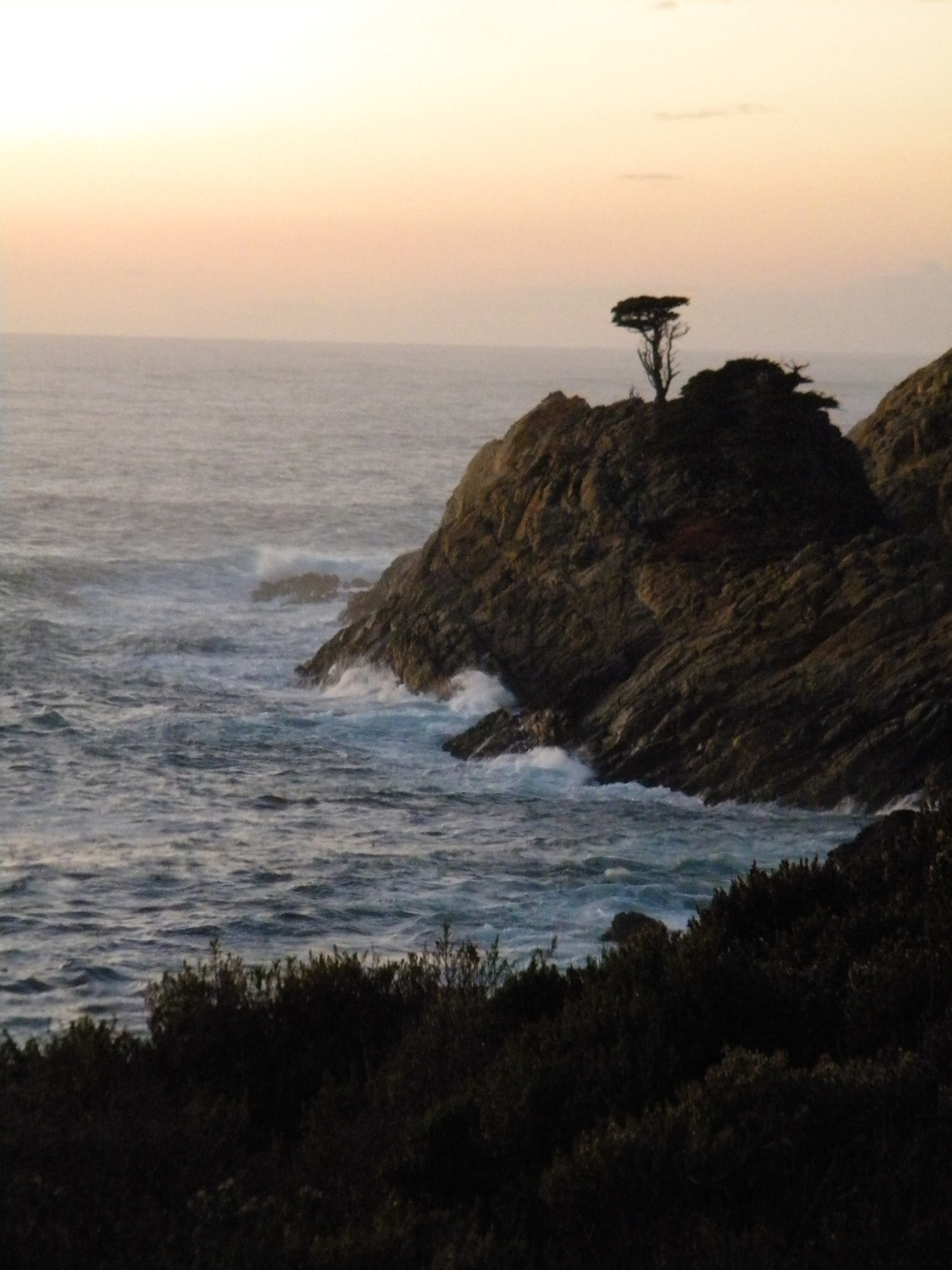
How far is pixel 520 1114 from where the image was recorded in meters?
9.10

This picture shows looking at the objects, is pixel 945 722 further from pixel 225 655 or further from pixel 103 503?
pixel 103 503

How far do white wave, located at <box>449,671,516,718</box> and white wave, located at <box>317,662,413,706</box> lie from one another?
4.79 ft

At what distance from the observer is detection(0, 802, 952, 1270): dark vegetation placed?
779cm

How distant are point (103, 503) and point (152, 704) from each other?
46.3 m

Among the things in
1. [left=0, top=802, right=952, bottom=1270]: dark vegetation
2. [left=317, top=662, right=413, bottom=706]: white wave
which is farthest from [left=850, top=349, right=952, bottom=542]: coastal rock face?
[left=0, top=802, right=952, bottom=1270]: dark vegetation

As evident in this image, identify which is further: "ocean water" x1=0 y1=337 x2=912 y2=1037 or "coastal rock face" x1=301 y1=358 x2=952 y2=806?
"coastal rock face" x1=301 y1=358 x2=952 y2=806

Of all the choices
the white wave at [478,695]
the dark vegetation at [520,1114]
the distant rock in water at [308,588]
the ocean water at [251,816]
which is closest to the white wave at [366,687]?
the ocean water at [251,816]

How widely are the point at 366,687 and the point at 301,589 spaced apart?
19.8 meters

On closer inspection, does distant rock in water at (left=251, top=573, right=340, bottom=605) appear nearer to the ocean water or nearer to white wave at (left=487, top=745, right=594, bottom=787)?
the ocean water

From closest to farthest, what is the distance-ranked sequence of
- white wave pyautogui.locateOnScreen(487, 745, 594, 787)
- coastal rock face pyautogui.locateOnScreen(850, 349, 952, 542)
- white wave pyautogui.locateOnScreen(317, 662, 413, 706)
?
white wave pyautogui.locateOnScreen(487, 745, 594, 787)
coastal rock face pyautogui.locateOnScreen(850, 349, 952, 542)
white wave pyautogui.locateOnScreen(317, 662, 413, 706)

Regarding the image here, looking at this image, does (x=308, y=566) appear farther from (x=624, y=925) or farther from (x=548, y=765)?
(x=624, y=925)

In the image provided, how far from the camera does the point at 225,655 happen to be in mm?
40781

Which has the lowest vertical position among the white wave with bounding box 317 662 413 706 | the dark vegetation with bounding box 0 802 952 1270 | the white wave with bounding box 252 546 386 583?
the white wave with bounding box 317 662 413 706

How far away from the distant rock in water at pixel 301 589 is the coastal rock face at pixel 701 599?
40.5ft
